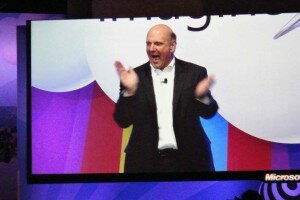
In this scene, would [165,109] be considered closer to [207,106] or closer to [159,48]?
[207,106]

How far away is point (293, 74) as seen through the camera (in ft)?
8.55

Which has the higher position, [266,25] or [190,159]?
[266,25]

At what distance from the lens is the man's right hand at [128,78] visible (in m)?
2.61

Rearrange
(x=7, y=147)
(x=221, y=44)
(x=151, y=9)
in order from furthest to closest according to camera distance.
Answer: (x=7, y=147)
(x=151, y=9)
(x=221, y=44)


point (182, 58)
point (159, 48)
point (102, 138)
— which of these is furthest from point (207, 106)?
point (102, 138)

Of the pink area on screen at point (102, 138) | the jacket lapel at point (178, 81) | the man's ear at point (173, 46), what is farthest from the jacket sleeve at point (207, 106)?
the pink area on screen at point (102, 138)

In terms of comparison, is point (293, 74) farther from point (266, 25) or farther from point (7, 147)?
point (7, 147)

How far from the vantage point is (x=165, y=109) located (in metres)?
2.61

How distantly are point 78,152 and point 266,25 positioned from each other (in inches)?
51.6

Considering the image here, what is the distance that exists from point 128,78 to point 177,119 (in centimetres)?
37

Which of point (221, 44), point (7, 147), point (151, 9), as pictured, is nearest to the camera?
point (221, 44)

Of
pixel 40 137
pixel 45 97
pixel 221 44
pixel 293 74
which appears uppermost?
pixel 221 44

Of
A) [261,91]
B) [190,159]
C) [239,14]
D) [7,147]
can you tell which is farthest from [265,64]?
[7,147]

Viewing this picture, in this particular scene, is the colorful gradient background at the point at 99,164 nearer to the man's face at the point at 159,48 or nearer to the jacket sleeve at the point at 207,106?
the jacket sleeve at the point at 207,106
